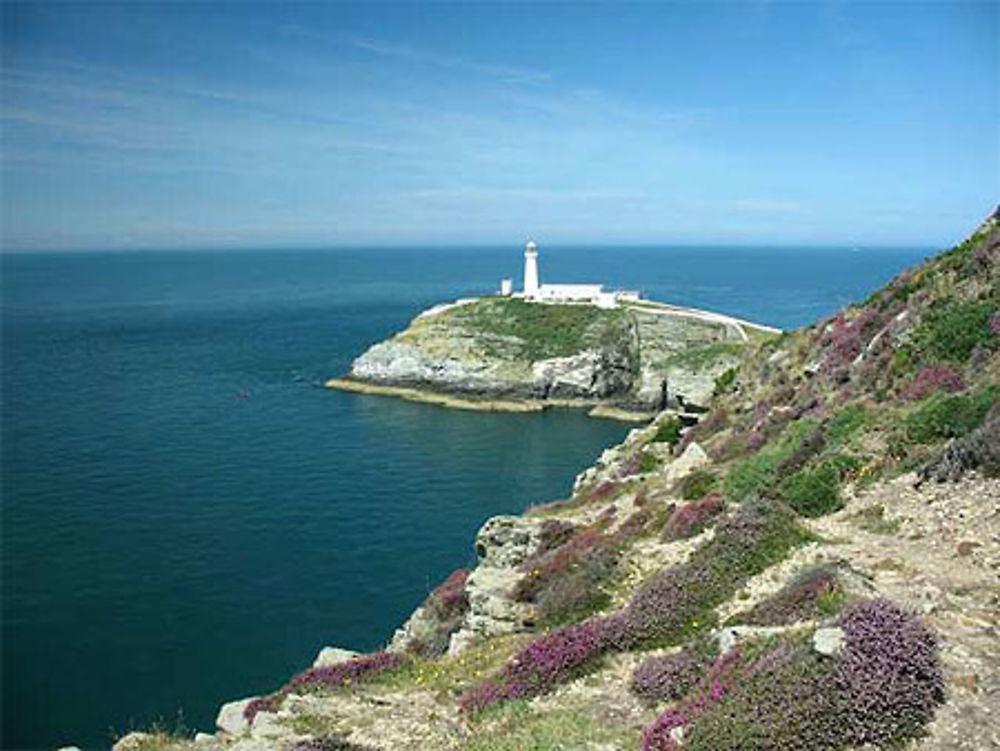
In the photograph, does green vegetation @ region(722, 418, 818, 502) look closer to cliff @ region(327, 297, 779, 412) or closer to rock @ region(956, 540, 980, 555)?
rock @ region(956, 540, 980, 555)

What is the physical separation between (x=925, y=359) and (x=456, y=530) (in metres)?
39.6

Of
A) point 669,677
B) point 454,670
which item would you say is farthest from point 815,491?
point 454,670

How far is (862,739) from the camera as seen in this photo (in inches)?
358

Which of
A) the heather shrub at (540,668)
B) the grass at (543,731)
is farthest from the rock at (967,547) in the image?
the grass at (543,731)

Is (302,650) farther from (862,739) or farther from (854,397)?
(862,739)

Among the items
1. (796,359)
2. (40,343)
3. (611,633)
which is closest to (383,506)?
(796,359)

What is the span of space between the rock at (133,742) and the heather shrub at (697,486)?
635 inches

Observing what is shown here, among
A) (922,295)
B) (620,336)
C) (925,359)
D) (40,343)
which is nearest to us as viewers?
(925,359)

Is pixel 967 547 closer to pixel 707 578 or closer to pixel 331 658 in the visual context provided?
pixel 707 578

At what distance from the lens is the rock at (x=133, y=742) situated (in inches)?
580

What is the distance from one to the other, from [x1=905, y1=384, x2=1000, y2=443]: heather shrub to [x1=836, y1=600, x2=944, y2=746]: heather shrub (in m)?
11.1

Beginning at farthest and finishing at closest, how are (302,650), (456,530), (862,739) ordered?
(456,530), (302,650), (862,739)

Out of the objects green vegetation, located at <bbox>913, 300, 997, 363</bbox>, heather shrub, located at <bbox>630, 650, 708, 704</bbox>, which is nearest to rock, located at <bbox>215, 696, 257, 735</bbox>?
heather shrub, located at <bbox>630, 650, 708, 704</bbox>

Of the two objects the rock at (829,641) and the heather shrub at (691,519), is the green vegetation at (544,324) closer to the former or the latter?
the heather shrub at (691,519)
